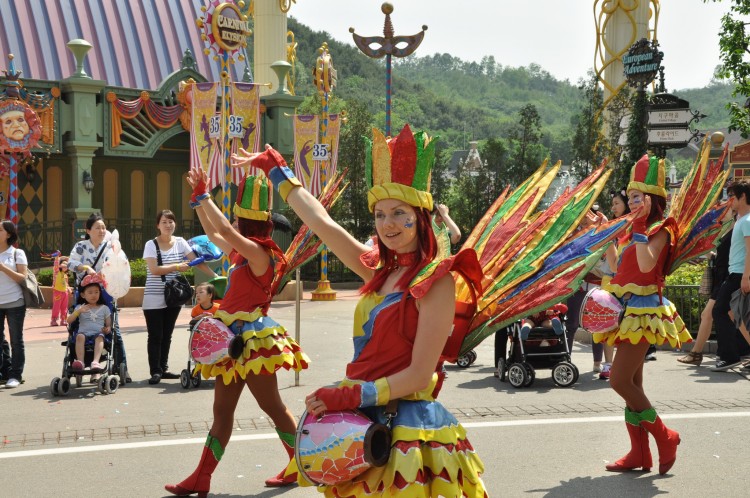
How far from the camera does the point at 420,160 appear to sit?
3.46 meters

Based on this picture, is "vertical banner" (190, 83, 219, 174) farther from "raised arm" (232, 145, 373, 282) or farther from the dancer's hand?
the dancer's hand

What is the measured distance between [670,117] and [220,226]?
1146 cm

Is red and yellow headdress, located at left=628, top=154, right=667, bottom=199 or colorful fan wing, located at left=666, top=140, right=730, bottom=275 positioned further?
colorful fan wing, located at left=666, top=140, right=730, bottom=275

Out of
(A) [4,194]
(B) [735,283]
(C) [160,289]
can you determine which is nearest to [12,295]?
(C) [160,289]

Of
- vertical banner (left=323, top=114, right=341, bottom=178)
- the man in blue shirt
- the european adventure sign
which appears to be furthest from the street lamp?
the man in blue shirt

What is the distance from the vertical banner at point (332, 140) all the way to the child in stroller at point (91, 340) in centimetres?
1160

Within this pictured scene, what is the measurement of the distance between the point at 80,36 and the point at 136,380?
17.4 m

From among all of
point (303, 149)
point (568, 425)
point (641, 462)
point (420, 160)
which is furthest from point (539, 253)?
point (303, 149)

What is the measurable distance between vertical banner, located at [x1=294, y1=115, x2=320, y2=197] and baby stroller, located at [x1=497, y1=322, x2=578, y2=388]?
11069 millimetres

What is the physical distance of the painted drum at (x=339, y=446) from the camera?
318cm

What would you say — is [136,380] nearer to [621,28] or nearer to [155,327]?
[155,327]

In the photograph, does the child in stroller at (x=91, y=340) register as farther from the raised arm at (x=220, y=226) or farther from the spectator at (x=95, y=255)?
the raised arm at (x=220, y=226)

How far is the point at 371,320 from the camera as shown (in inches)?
137

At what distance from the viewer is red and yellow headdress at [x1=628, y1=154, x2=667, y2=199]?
618 centimetres
